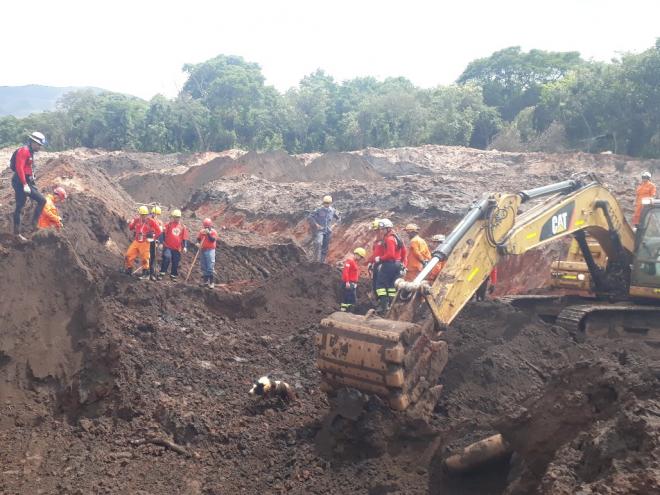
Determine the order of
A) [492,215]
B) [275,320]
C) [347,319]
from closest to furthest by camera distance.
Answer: [347,319] < [492,215] < [275,320]

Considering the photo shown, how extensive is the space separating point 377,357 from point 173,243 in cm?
770

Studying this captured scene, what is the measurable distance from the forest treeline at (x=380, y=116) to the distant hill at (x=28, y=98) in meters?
59.1

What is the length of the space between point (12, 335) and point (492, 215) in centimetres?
555

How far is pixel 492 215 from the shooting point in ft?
22.2

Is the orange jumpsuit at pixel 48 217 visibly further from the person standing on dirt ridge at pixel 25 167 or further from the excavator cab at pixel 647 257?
the excavator cab at pixel 647 257

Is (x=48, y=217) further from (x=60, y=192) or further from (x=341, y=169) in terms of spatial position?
(x=341, y=169)

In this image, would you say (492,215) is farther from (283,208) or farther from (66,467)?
(283,208)

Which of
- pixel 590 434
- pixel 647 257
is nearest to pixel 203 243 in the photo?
pixel 647 257

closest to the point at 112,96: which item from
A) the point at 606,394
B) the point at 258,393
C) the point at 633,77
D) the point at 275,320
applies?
the point at 633,77

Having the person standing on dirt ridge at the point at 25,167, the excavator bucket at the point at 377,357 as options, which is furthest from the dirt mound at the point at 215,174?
the excavator bucket at the point at 377,357

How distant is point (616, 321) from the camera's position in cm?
866

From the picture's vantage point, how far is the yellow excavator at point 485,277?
17.8ft

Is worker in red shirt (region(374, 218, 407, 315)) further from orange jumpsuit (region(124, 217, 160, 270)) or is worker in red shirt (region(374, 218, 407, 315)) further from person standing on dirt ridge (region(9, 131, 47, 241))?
person standing on dirt ridge (region(9, 131, 47, 241))

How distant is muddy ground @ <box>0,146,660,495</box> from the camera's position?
426cm
